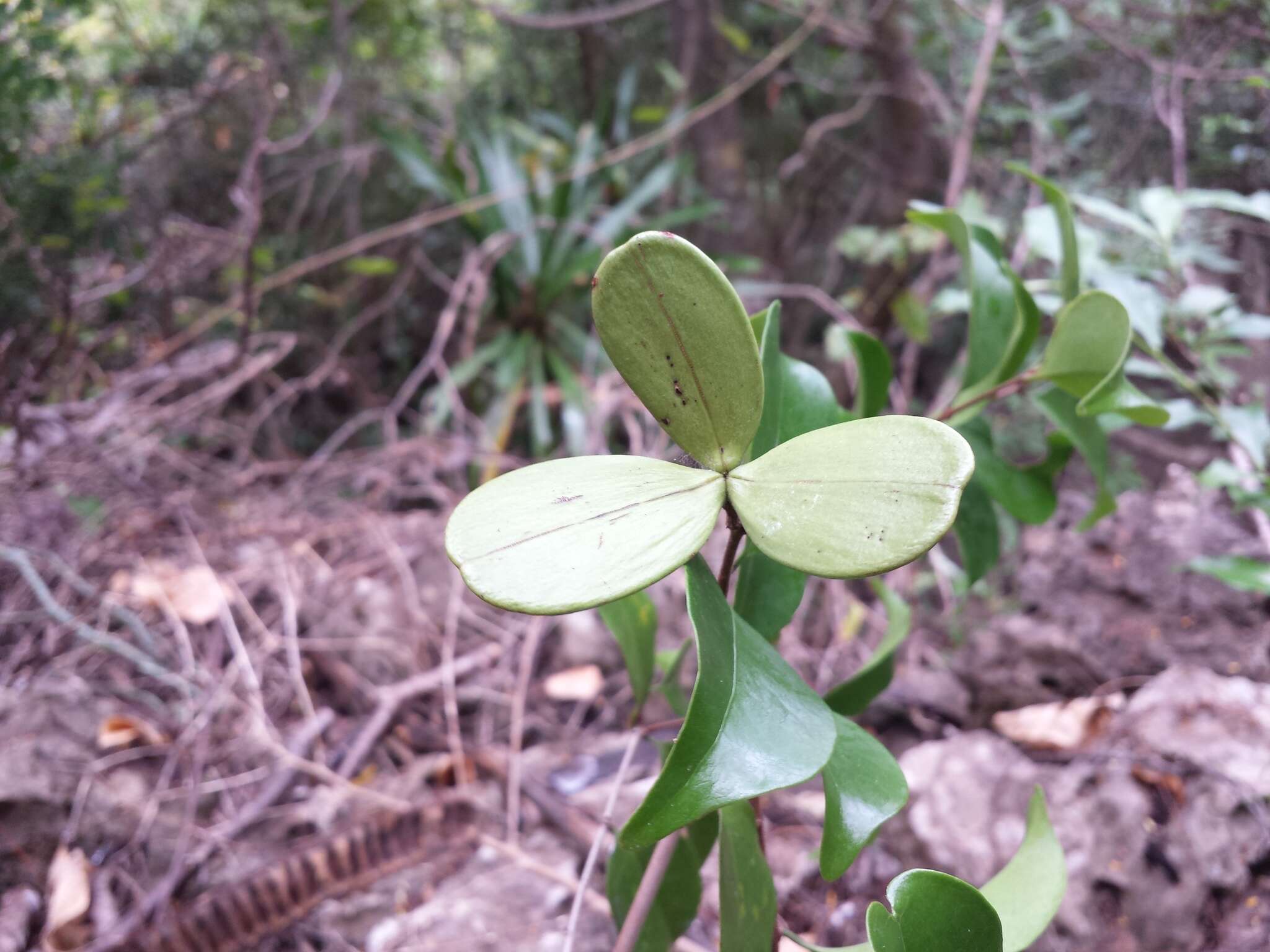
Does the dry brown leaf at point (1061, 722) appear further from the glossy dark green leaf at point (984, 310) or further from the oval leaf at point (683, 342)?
the oval leaf at point (683, 342)

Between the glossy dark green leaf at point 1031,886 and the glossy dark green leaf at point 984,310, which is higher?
the glossy dark green leaf at point 984,310

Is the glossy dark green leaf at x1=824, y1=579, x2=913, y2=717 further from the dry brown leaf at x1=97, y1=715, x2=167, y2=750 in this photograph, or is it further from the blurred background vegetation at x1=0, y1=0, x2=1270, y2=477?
the dry brown leaf at x1=97, y1=715, x2=167, y2=750

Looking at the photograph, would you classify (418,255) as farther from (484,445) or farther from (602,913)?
(602,913)

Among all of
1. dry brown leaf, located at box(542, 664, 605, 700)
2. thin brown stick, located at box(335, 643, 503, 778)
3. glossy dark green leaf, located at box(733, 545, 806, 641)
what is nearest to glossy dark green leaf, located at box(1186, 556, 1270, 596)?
glossy dark green leaf, located at box(733, 545, 806, 641)

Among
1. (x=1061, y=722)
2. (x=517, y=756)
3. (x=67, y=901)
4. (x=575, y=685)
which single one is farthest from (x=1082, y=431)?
(x=67, y=901)

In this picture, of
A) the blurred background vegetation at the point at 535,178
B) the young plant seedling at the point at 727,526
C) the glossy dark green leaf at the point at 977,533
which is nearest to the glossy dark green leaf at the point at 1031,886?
the young plant seedling at the point at 727,526

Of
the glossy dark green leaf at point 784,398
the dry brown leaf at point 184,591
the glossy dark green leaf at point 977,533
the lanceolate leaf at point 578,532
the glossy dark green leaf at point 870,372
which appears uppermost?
the lanceolate leaf at point 578,532

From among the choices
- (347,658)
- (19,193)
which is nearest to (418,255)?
(19,193)
